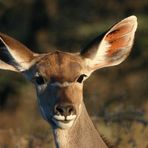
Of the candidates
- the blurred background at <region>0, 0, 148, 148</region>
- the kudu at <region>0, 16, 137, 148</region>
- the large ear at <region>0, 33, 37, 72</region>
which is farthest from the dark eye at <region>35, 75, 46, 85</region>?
the blurred background at <region>0, 0, 148, 148</region>

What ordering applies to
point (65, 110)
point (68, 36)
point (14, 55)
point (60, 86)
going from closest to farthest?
1. point (65, 110)
2. point (60, 86)
3. point (14, 55)
4. point (68, 36)

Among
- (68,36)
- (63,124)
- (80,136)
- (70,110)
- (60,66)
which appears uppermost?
(60,66)

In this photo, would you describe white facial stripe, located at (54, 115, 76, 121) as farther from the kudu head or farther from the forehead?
the forehead

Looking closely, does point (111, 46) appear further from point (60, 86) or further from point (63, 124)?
point (63, 124)

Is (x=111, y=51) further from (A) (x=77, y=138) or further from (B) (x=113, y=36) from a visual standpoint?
(A) (x=77, y=138)

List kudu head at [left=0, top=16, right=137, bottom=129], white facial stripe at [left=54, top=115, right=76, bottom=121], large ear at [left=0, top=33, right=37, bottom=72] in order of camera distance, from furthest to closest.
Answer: large ear at [left=0, top=33, right=37, bottom=72], kudu head at [left=0, top=16, right=137, bottom=129], white facial stripe at [left=54, top=115, right=76, bottom=121]

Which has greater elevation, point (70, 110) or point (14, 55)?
point (14, 55)

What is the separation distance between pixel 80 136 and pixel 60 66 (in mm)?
734

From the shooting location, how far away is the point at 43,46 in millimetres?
22484

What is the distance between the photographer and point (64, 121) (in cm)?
866

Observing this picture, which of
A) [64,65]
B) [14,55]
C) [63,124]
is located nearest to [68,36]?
[14,55]

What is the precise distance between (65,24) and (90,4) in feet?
2.88

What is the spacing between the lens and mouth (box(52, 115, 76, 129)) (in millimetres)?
8617

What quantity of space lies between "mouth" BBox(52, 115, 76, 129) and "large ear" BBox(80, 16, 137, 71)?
3.06 feet
